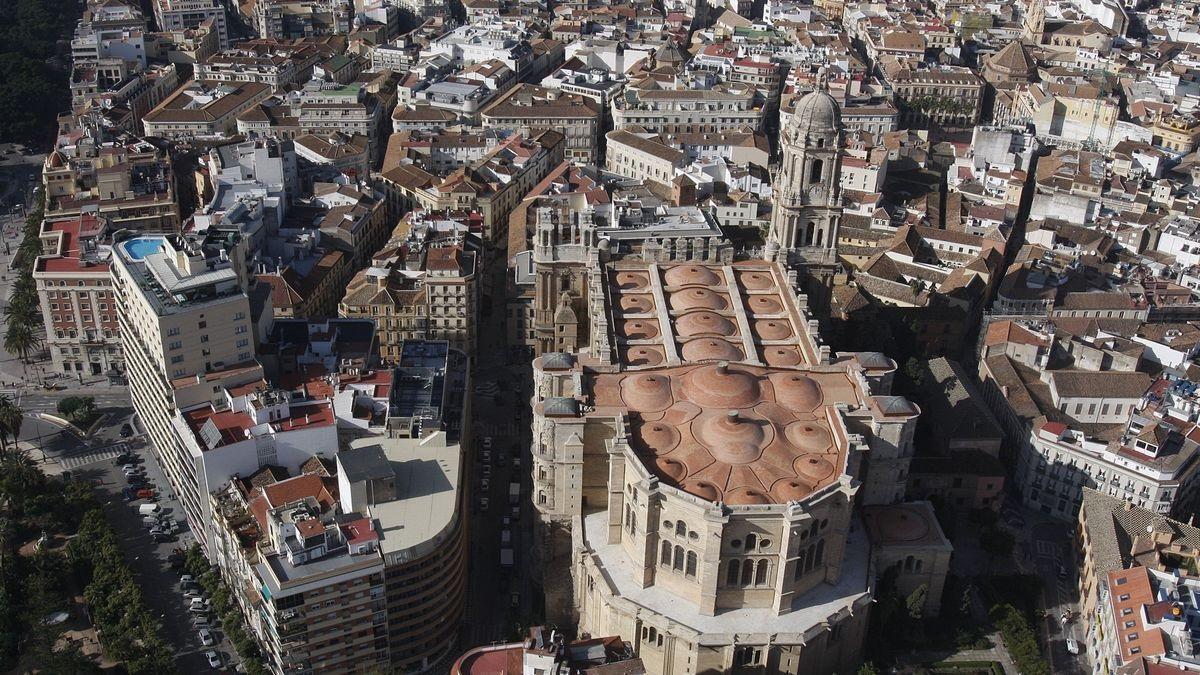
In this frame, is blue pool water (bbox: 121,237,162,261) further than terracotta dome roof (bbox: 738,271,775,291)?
No

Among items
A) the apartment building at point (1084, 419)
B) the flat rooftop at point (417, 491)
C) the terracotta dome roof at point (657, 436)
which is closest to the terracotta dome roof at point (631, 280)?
the flat rooftop at point (417, 491)

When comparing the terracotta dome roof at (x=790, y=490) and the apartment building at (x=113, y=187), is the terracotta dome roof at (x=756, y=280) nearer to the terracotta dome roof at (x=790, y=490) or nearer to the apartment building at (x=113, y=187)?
the terracotta dome roof at (x=790, y=490)

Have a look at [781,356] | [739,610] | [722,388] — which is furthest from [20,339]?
[739,610]

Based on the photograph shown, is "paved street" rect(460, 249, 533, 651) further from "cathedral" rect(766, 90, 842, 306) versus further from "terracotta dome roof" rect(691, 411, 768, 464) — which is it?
"cathedral" rect(766, 90, 842, 306)

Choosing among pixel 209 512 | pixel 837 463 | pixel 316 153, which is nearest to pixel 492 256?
pixel 316 153

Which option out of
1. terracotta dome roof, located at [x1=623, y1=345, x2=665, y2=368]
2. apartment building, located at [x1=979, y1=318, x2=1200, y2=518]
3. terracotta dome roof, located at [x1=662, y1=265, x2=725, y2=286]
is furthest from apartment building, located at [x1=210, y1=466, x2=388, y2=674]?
apartment building, located at [x1=979, y1=318, x2=1200, y2=518]

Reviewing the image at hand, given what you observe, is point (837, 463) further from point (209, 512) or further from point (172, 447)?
point (172, 447)
